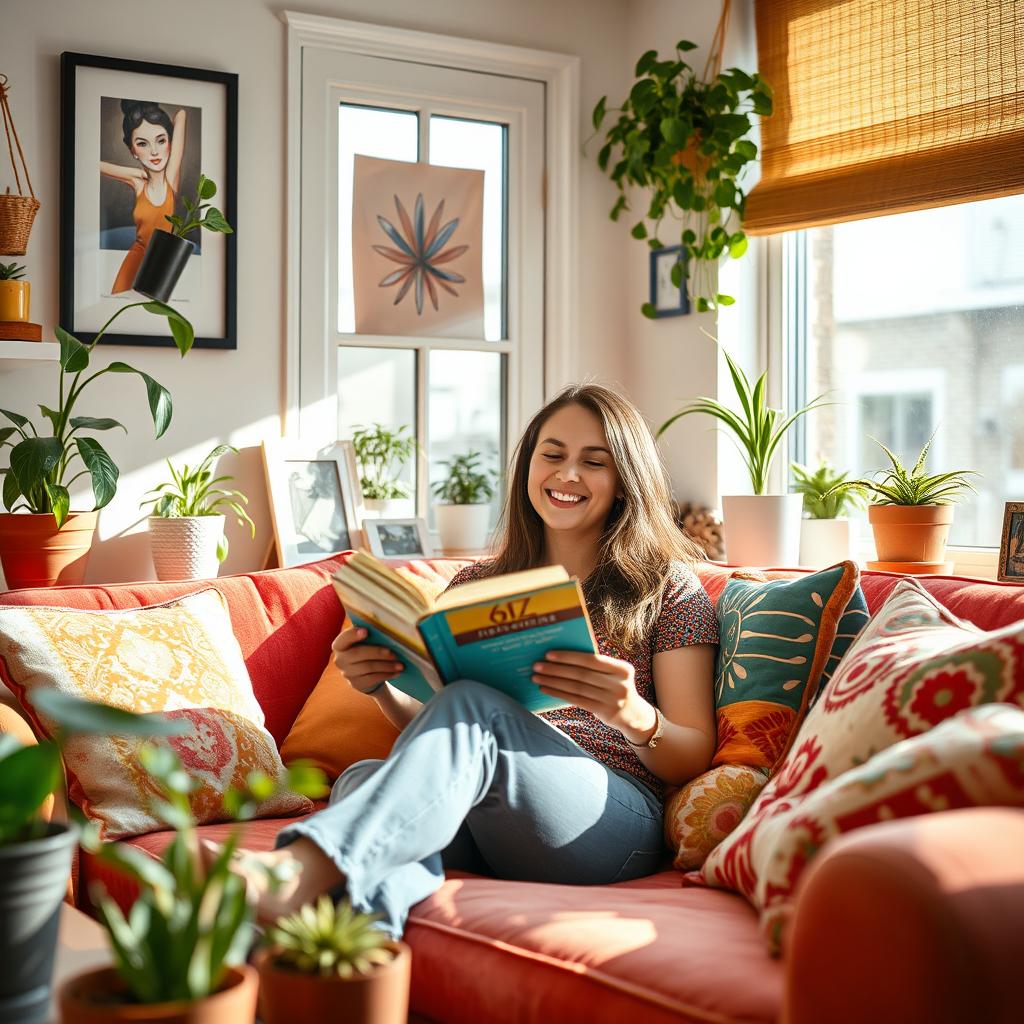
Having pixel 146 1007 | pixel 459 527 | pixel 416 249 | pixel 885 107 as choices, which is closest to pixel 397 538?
pixel 459 527

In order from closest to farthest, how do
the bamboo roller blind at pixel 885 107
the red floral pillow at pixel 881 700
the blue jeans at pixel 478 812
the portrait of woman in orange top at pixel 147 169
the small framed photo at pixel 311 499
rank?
the red floral pillow at pixel 881 700 → the blue jeans at pixel 478 812 → the bamboo roller blind at pixel 885 107 → the portrait of woman in orange top at pixel 147 169 → the small framed photo at pixel 311 499

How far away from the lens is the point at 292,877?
133 centimetres

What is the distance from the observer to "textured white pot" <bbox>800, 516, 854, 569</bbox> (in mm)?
2709

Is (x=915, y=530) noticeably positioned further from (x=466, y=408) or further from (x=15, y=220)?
(x=15, y=220)

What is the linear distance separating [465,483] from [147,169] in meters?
1.15

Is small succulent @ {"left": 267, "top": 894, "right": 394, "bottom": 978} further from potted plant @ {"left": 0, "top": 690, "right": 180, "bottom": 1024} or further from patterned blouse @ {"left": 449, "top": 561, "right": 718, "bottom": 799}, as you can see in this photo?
patterned blouse @ {"left": 449, "top": 561, "right": 718, "bottom": 799}

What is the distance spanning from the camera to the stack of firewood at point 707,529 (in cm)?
309

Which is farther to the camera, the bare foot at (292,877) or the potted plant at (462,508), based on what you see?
the potted plant at (462,508)

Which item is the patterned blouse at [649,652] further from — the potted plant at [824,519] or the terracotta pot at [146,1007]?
the terracotta pot at [146,1007]

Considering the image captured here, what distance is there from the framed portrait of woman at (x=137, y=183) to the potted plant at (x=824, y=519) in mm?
1483

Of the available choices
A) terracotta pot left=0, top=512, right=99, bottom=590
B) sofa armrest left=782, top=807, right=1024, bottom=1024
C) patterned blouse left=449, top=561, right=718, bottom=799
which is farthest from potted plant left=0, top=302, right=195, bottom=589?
sofa armrest left=782, top=807, right=1024, bottom=1024

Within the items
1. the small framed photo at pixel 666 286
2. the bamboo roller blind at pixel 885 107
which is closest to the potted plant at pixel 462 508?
the small framed photo at pixel 666 286

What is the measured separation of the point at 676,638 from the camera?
199 centimetres

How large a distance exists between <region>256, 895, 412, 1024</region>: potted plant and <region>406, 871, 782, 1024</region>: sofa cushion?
0.39 meters
